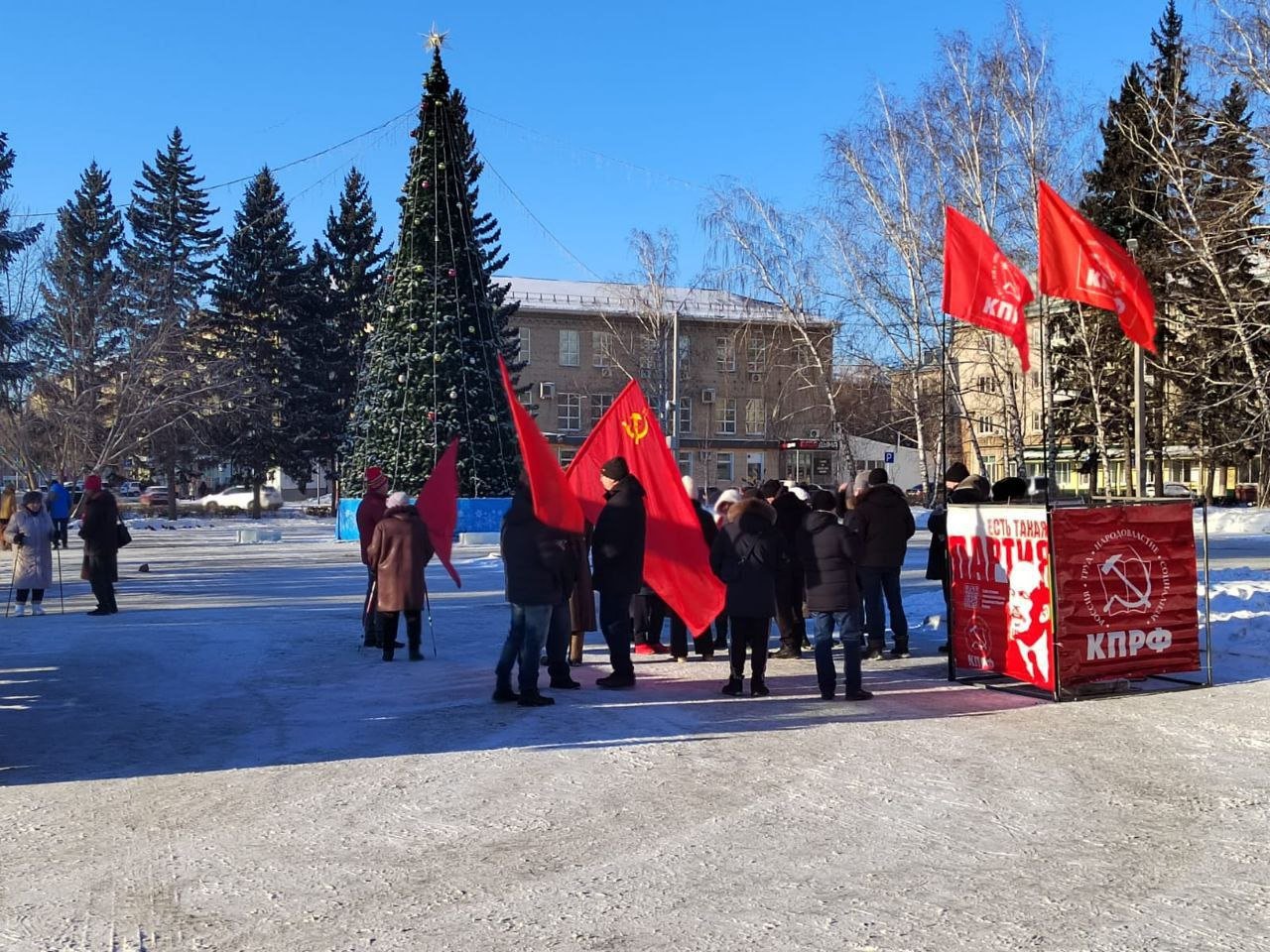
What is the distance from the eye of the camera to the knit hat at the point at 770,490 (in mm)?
12266

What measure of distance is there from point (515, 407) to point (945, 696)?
4237mm

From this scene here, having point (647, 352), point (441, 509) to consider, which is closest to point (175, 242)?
point (647, 352)

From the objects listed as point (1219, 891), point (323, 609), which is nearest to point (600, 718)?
point (1219, 891)

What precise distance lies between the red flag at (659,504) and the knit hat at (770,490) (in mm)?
891

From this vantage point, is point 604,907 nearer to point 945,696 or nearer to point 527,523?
point 527,523

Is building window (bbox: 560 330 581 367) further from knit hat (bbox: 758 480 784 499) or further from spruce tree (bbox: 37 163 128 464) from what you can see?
knit hat (bbox: 758 480 784 499)

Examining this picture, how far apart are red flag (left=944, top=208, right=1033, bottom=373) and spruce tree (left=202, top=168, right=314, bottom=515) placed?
48138 mm

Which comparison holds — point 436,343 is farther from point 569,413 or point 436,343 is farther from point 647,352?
point 569,413

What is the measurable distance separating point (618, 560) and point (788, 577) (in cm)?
243

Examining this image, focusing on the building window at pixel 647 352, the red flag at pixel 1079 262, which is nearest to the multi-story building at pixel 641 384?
the building window at pixel 647 352

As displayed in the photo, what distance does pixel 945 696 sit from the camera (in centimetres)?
1004

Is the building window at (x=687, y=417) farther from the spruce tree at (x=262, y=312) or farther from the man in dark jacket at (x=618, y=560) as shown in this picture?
the man in dark jacket at (x=618, y=560)

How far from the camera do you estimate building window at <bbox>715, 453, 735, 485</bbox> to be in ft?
266

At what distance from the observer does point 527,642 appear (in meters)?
9.50
